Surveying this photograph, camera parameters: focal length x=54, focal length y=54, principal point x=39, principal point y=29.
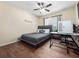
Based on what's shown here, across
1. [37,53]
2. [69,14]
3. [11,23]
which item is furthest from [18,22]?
[69,14]

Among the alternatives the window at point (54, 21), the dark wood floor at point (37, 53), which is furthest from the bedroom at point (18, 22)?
the window at point (54, 21)

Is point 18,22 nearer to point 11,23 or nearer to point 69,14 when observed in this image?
point 11,23

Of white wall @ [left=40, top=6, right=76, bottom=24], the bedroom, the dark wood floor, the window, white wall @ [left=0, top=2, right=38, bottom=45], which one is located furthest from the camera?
the window

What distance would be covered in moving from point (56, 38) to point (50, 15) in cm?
230

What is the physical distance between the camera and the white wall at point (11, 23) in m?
2.85

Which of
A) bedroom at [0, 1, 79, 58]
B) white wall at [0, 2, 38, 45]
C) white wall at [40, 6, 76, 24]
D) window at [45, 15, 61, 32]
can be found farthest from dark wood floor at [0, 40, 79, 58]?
window at [45, 15, 61, 32]

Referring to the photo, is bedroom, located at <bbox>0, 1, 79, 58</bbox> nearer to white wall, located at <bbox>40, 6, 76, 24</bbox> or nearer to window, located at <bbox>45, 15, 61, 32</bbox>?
white wall, located at <bbox>40, 6, 76, 24</bbox>

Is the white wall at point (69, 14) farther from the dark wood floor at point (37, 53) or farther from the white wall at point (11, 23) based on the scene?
the white wall at point (11, 23)

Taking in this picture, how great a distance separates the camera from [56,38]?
163 inches

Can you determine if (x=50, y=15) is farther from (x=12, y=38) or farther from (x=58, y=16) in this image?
(x=12, y=38)

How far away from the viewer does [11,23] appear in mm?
3295

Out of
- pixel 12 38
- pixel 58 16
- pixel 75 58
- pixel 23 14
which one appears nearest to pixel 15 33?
pixel 12 38

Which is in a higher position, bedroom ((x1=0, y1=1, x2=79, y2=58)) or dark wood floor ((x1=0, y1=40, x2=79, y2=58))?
bedroom ((x1=0, y1=1, x2=79, y2=58))

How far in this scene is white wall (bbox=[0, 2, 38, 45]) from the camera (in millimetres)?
2848
